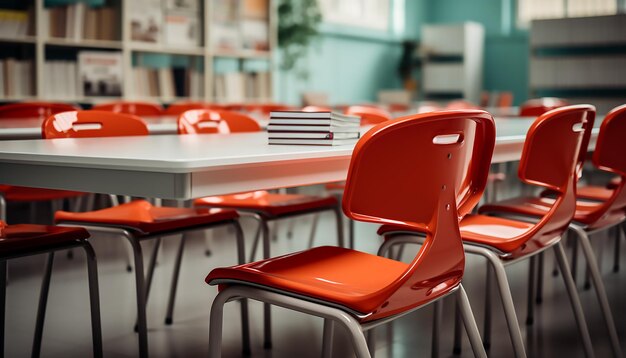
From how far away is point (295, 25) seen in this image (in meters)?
8.55

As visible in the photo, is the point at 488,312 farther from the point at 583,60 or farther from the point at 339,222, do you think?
the point at 583,60

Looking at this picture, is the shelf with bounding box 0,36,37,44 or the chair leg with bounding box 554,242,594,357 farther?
the shelf with bounding box 0,36,37,44

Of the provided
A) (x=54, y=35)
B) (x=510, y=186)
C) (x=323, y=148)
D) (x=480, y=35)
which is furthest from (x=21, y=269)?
(x=480, y=35)

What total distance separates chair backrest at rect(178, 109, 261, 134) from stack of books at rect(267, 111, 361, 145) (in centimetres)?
95

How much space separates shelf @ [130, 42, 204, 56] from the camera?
6577 mm

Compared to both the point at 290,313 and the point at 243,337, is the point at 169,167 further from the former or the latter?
the point at 290,313

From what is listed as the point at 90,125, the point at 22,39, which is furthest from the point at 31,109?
the point at 22,39

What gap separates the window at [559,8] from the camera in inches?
437

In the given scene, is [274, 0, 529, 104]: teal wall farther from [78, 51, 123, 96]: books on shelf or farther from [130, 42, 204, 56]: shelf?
[78, 51, 123, 96]: books on shelf

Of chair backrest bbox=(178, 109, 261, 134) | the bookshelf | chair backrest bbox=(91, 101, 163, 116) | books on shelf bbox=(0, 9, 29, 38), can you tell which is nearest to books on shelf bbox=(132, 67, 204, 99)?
the bookshelf

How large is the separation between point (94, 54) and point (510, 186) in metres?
3.98

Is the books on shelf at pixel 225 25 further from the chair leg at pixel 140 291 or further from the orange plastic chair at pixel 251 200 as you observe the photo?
the chair leg at pixel 140 291

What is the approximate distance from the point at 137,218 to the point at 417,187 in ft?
3.71

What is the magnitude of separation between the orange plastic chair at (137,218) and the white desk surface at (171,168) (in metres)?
0.45
